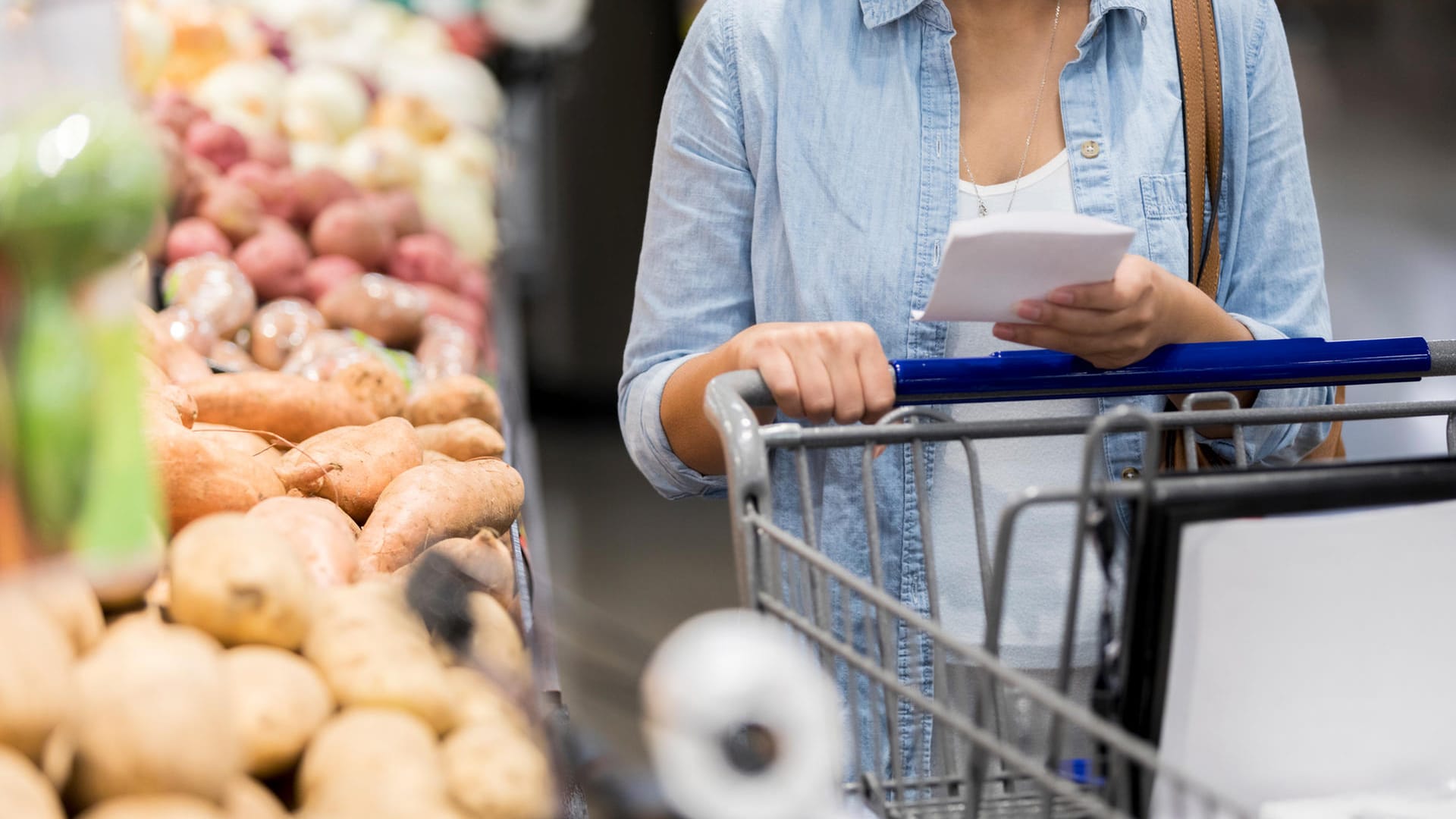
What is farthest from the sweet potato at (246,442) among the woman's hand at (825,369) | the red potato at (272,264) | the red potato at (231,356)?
the red potato at (272,264)

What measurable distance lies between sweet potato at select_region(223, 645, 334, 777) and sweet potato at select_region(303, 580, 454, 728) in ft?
0.06

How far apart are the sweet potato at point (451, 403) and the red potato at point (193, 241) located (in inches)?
21.5

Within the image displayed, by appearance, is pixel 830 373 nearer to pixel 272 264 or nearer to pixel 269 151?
pixel 272 264

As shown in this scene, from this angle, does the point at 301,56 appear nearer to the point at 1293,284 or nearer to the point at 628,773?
the point at 1293,284

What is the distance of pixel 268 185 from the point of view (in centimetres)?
205

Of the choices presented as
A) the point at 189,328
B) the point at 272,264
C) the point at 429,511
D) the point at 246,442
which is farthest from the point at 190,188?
the point at 429,511

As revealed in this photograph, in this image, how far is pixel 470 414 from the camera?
1.57 meters

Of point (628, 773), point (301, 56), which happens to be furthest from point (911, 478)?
point (301, 56)

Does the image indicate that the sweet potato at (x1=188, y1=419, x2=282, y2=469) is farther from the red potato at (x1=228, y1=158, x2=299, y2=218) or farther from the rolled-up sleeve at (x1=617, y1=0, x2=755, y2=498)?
the red potato at (x1=228, y1=158, x2=299, y2=218)

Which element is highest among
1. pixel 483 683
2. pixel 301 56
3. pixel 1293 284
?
pixel 301 56

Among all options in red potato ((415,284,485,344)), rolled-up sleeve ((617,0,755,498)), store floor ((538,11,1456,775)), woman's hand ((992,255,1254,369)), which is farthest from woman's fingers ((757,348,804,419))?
store floor ((538,11,1456,775))

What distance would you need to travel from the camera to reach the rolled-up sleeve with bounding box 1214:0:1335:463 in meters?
1.03

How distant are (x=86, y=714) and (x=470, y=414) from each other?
103 cm

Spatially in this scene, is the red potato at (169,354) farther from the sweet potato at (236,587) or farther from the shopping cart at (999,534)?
the shopping cart at (999,534)
